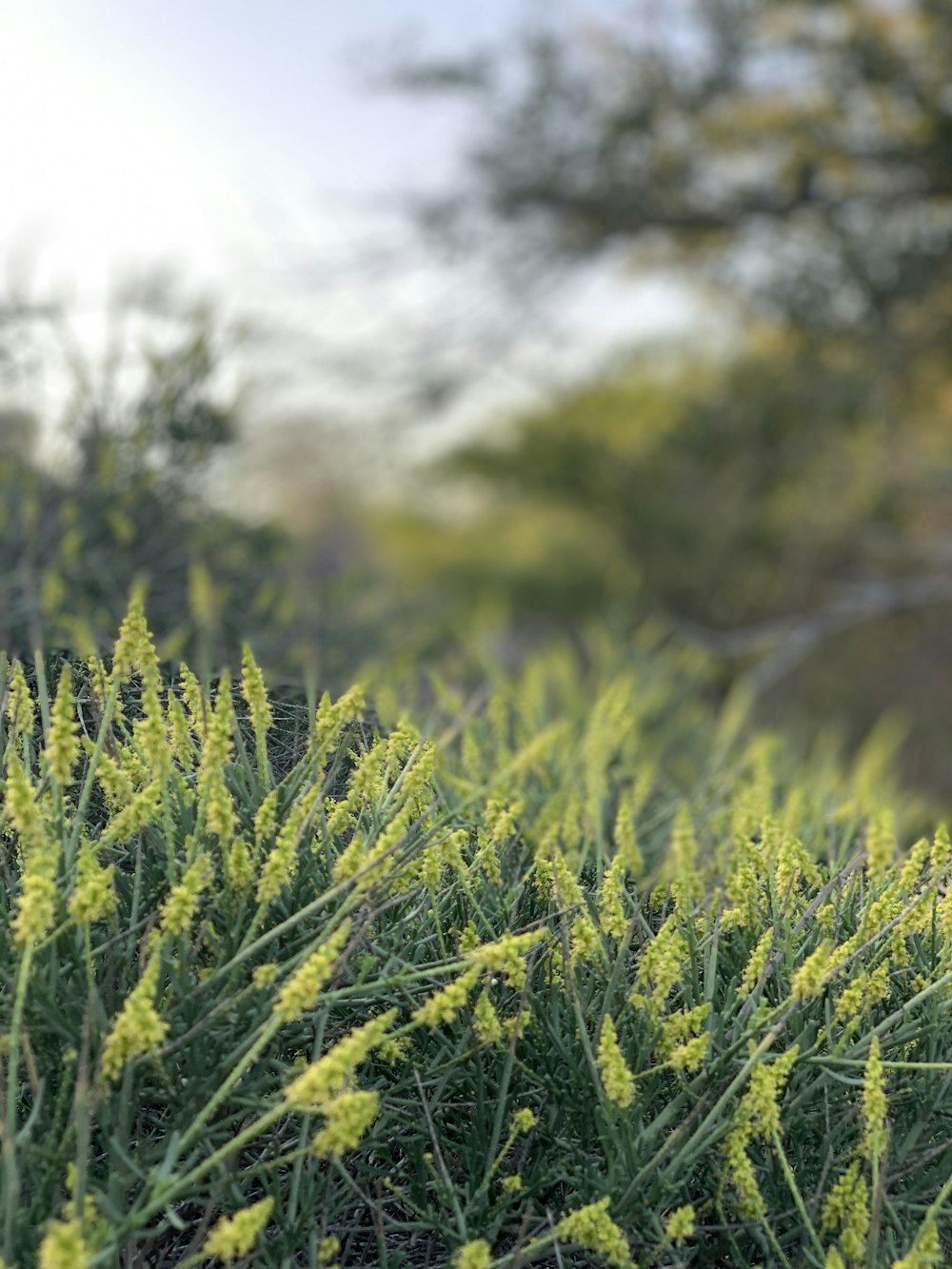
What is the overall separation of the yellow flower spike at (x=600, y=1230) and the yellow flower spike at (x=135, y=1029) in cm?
50

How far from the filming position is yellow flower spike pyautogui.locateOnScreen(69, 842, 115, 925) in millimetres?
1352

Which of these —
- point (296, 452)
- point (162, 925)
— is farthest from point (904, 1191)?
point (296, 452)

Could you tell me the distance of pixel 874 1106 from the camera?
147cm

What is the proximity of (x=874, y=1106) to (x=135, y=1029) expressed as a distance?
2.74 feet

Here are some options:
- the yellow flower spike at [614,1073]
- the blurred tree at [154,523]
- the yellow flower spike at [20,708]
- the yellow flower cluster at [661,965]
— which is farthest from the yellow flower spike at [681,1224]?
the blurred tree at [154,523]

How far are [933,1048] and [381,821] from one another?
782mm

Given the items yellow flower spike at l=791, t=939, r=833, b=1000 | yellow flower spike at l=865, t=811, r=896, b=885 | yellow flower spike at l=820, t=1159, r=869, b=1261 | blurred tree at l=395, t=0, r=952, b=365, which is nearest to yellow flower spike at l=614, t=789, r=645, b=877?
yellow flower spike at l=865, t=811, r=896, b=885

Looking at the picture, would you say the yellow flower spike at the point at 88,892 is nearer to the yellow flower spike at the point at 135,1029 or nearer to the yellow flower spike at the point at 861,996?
the yellow flower spike at the point at 135,1029

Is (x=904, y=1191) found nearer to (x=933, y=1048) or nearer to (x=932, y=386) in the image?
(x=933, y=1048)

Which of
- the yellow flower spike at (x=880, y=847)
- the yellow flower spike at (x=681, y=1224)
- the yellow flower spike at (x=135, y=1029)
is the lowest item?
the yellow flower spike at (x=681, y=1224)

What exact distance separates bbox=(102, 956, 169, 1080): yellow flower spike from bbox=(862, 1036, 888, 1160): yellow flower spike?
802 millimetres

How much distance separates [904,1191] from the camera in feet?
5.31

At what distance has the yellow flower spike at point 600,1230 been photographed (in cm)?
140

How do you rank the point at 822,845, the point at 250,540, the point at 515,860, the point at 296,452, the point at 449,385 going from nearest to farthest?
1. the point at 515,860
2. the point at 822,845
3. the point at 250,540
4. the point at 449,385
5. the point at 296,452
